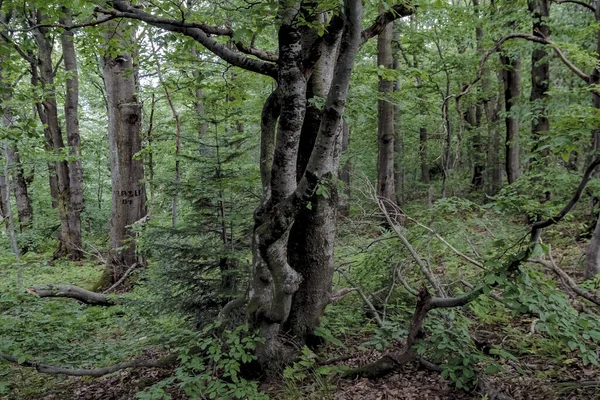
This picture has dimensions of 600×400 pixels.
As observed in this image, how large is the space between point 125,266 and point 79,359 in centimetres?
378

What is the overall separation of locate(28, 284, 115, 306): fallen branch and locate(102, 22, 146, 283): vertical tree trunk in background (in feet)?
3.03

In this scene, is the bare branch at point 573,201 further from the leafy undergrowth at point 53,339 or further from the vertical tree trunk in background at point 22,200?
the vertical tree trunk in background at point 22,200

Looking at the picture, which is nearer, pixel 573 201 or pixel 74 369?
pixel 573 201

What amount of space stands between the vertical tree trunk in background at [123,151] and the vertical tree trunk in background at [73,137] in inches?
99.2

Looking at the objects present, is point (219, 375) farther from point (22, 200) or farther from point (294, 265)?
point (22, 200)

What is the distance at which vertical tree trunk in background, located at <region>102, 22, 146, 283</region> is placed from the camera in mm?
7133

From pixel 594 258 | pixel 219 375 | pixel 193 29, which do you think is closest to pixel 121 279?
pixel 219 375

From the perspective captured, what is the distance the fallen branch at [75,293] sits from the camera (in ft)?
17.1

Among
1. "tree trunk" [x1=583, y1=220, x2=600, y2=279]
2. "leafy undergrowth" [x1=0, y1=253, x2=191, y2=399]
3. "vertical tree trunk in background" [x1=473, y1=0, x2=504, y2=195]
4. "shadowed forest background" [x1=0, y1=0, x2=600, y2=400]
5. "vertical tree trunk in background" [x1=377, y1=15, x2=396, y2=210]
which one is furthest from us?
"vertical tree trunk in background" [x1=473, y1=0, x2=504, y2=195]

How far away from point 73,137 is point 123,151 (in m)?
4.20

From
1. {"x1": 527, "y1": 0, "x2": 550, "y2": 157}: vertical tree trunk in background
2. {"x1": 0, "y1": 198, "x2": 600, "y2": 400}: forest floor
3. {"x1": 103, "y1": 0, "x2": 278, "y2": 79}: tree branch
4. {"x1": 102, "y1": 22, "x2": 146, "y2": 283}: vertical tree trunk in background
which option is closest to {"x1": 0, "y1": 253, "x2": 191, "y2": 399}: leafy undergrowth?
{"x1": 0, "y1": 198, "x2": 600, "y2": 400}: forest floor

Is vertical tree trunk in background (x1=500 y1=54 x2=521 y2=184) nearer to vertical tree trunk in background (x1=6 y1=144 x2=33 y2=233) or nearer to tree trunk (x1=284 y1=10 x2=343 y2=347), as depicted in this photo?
tree trunk (x1=284 y1=10 x2=343 y2=347)

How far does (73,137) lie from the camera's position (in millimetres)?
10398

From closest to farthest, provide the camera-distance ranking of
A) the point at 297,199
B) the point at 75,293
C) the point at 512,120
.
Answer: the point at 297,199, the point at 75,293, the point at 512,120
